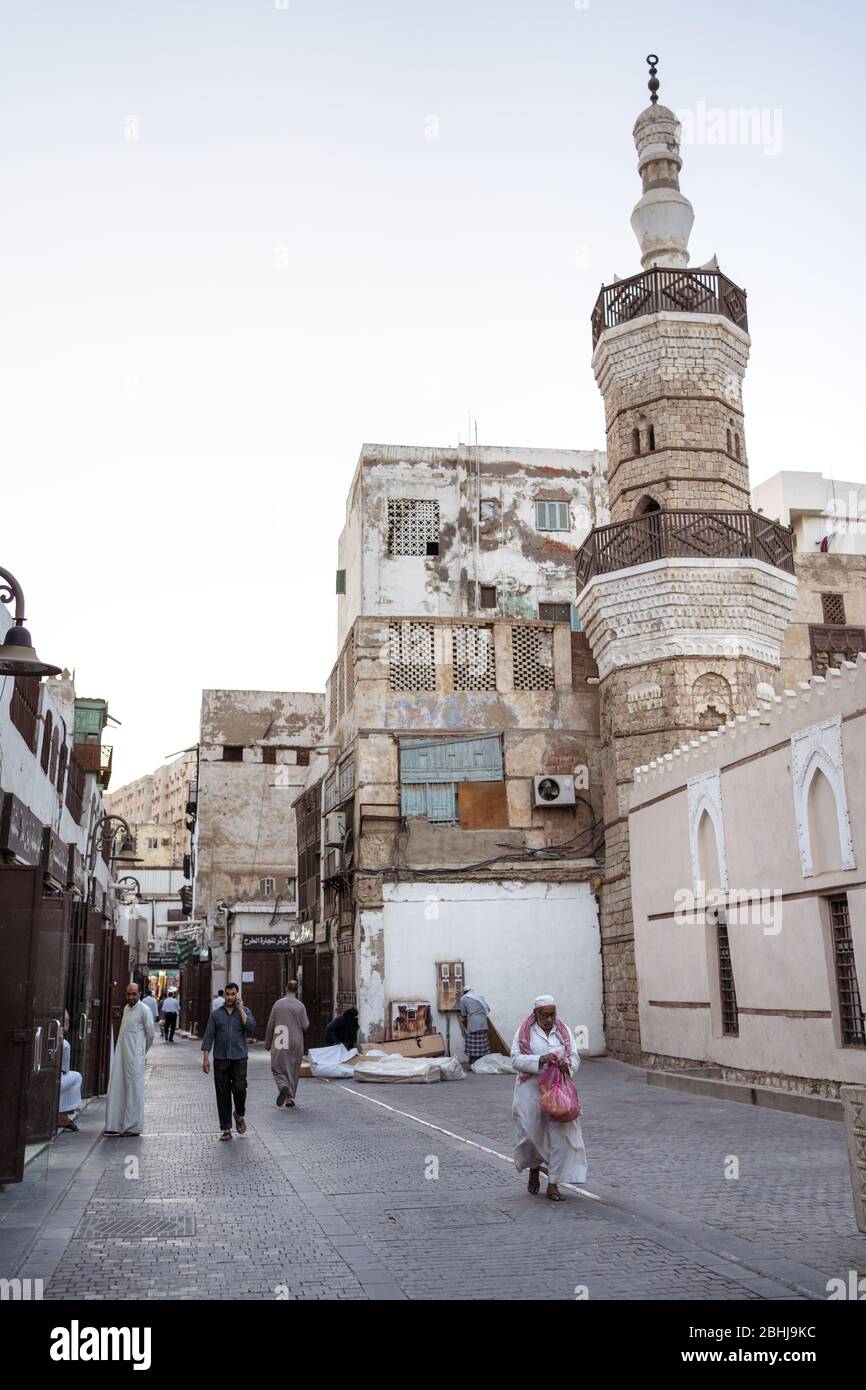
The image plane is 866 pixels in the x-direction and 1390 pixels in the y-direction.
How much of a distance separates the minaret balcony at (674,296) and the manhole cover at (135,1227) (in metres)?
18.1

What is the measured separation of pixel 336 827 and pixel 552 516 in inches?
391

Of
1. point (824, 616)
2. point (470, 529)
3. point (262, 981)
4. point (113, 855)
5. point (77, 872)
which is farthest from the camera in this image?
point (262, 981)

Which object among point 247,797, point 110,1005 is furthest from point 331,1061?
point 247,797

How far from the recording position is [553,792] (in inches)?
866

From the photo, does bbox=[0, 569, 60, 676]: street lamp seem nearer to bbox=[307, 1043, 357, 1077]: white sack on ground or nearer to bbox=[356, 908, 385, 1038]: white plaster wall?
bbox=[307, 1043, 357, 1077]: white sack on ground

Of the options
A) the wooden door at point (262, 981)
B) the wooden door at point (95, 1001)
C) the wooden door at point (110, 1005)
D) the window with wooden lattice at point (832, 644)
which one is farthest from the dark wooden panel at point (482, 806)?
the wooden door at point (262, 981)

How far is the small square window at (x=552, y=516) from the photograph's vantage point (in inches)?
1108

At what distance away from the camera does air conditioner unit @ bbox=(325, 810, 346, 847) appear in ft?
74.7

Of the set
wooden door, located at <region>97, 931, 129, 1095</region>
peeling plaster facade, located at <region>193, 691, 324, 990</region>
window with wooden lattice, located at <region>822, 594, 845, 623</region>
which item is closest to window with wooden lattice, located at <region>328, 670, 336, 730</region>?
wooden door, located at <region>97, 931, 129, 1095</region>

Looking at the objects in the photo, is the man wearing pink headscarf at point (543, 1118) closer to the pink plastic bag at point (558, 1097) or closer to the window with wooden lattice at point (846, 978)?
the pink plastic bag at point (558, 1097)

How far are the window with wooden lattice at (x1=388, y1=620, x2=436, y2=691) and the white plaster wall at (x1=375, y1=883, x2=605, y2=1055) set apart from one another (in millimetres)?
3935

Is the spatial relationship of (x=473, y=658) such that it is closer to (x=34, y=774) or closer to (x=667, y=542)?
(x=667, y=542)

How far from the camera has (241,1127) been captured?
1102 cm
